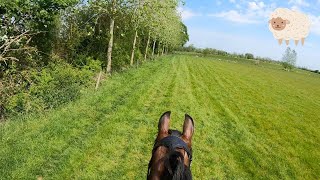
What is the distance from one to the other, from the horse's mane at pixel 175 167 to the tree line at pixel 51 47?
9830 millimetres

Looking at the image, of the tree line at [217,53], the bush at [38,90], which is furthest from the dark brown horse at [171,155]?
the tree line at [217,53]

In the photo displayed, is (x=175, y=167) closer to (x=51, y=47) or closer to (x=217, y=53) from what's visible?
(x=51, y=47)

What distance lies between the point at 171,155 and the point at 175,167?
13cm

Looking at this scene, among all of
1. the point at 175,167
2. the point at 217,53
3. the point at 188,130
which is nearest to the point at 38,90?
the point at 188,130

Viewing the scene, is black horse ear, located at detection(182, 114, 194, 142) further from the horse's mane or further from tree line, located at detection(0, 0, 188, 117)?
tree line, located at detection(0, 0, 188, 117)

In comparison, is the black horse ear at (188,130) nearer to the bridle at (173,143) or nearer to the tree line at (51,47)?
the bridle at (173,143)

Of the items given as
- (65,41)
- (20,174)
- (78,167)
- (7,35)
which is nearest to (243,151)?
(78,167)

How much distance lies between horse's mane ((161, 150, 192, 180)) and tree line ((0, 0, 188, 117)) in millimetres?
9830

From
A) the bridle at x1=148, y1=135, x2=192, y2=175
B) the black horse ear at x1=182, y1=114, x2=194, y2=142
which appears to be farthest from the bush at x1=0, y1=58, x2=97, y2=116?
the bridle at x1=148, y1=135, x2=192, y2=175

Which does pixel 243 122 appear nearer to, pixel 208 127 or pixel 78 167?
pixel 208 127

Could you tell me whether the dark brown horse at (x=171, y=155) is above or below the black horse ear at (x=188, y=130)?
below

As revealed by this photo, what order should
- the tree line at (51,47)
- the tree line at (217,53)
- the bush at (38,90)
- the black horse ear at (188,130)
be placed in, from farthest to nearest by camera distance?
the tree line at (217,53) < the tree line at (51,47) < the bush at (38,90) < the black horse ear at (188,130)

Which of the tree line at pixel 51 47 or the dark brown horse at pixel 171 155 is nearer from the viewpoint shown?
the dark brown horse at pixel 171 155

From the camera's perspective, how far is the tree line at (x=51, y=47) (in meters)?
13.4
